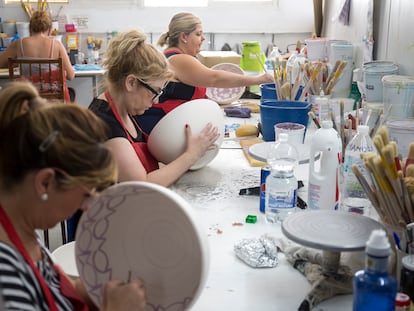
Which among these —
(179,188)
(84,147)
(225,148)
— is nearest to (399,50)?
(225,148)

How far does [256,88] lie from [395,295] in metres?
2.83

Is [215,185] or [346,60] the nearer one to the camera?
[215,185]

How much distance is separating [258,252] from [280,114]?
1.02m

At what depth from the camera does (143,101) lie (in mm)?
1790

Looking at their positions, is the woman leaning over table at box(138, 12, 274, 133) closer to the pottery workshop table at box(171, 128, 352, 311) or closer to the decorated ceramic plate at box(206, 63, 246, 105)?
the decorated ceramic plate at box(206, 63, 246, 105)

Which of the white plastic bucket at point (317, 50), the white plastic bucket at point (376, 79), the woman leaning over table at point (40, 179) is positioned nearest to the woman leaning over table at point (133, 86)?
the woman leaning over table at point (40, 179)

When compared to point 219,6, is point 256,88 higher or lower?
lower

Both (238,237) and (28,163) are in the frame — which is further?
(238,237)

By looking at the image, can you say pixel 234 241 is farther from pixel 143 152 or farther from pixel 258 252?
pixel 143 152

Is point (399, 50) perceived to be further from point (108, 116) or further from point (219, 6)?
point (219, 6)

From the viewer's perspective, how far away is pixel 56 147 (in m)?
0.86

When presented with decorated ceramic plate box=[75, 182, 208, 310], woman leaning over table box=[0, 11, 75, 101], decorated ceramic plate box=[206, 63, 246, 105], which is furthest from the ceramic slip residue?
woman leaning over table box=[0, 11, 75, 101]

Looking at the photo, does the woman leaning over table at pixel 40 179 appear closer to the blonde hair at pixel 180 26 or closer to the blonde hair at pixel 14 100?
the blonde hair at pixel 14 100

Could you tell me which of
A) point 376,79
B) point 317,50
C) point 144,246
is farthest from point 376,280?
point 317,50
